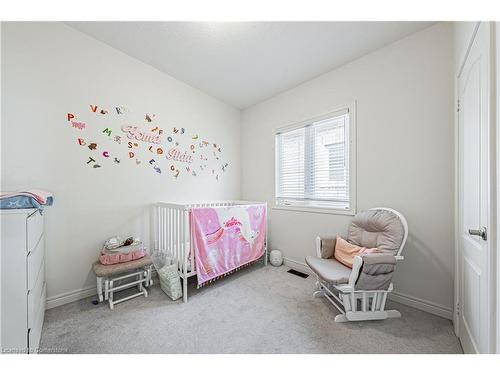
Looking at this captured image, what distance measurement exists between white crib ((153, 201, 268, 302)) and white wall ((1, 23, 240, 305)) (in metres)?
0.22

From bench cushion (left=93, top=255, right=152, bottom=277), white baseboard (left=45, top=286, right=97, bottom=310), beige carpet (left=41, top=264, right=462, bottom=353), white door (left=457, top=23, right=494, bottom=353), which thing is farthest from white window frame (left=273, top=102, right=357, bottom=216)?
white baseboard (left=45, top=286, right=97, bottom=310)

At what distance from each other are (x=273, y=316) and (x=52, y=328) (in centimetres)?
167

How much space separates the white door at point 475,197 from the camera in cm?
95

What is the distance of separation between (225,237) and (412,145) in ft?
6.58

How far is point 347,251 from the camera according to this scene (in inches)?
72.0

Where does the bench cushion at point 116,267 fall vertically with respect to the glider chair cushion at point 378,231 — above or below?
below

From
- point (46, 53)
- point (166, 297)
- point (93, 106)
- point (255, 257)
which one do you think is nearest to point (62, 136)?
point (93, 106)

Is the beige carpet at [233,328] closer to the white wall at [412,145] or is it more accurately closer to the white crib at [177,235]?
the white crib at [177,235]

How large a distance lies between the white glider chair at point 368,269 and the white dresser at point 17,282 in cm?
195

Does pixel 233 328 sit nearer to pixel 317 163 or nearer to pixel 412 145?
pixel 317 163

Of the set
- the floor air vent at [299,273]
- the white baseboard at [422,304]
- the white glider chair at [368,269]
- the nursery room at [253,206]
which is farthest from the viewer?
the floor air vent at [299,273]

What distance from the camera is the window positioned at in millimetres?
2188

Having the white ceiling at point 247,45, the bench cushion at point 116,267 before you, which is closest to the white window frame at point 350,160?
the white ceiling at point 247,45

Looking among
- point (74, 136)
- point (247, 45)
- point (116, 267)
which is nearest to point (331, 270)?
point (116, 267)
